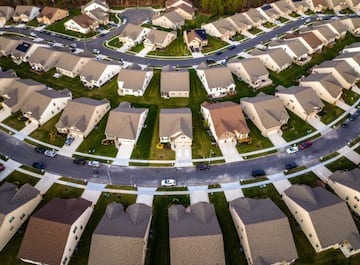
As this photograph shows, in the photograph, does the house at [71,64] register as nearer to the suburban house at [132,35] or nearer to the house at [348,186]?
the suburban house at [132,35]

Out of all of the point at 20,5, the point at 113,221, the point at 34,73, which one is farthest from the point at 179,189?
the point at 20,5

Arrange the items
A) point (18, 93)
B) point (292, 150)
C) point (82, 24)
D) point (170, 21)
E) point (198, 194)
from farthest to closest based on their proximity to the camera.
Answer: point (170, 21), point (82, 24), point (18, 93), point (292, 150), point (198, 194)

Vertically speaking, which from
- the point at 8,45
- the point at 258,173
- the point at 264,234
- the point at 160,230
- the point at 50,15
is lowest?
the point at 264,234

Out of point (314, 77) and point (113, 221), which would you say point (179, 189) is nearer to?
point (113, 221)

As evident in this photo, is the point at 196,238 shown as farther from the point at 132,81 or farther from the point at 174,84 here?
the point at 132,81

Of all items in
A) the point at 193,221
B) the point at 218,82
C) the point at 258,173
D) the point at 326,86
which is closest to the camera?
the point at 193,221

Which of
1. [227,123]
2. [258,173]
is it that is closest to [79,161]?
[227,123]

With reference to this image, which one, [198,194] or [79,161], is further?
[79,161]

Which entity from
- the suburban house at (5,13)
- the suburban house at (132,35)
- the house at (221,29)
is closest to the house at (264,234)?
the house at (221,29)
